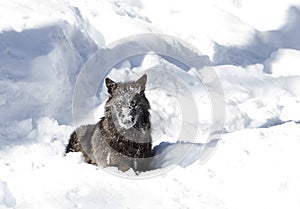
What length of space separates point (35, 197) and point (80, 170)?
92cm

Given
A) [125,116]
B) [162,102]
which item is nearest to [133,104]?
[125,116]

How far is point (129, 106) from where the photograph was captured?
6.59 m

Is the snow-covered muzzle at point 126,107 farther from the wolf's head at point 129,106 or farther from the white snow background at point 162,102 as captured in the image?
the white snow background at point 162,102

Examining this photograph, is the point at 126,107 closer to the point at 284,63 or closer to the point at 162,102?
the point at 162,102

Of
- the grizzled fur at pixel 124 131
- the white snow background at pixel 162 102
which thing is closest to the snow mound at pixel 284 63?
the white snow background at pixel 162 102

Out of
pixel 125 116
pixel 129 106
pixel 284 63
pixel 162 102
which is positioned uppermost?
pixel 129 106

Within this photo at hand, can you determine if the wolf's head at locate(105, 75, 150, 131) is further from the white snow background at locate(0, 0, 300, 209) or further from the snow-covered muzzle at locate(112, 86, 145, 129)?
the white snow background at locate(0, 0, 300, 209)

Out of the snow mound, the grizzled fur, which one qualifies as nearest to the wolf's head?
the grizzled fur

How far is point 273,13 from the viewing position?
15.2m

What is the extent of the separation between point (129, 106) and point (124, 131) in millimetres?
445

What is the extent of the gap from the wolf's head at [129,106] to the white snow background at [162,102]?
661 mm

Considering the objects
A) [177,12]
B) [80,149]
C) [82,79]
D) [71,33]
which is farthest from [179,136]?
[177,12]

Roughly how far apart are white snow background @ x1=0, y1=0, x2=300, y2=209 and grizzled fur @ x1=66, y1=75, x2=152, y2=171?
1.25ft

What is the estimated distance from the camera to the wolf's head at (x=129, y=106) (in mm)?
6609
